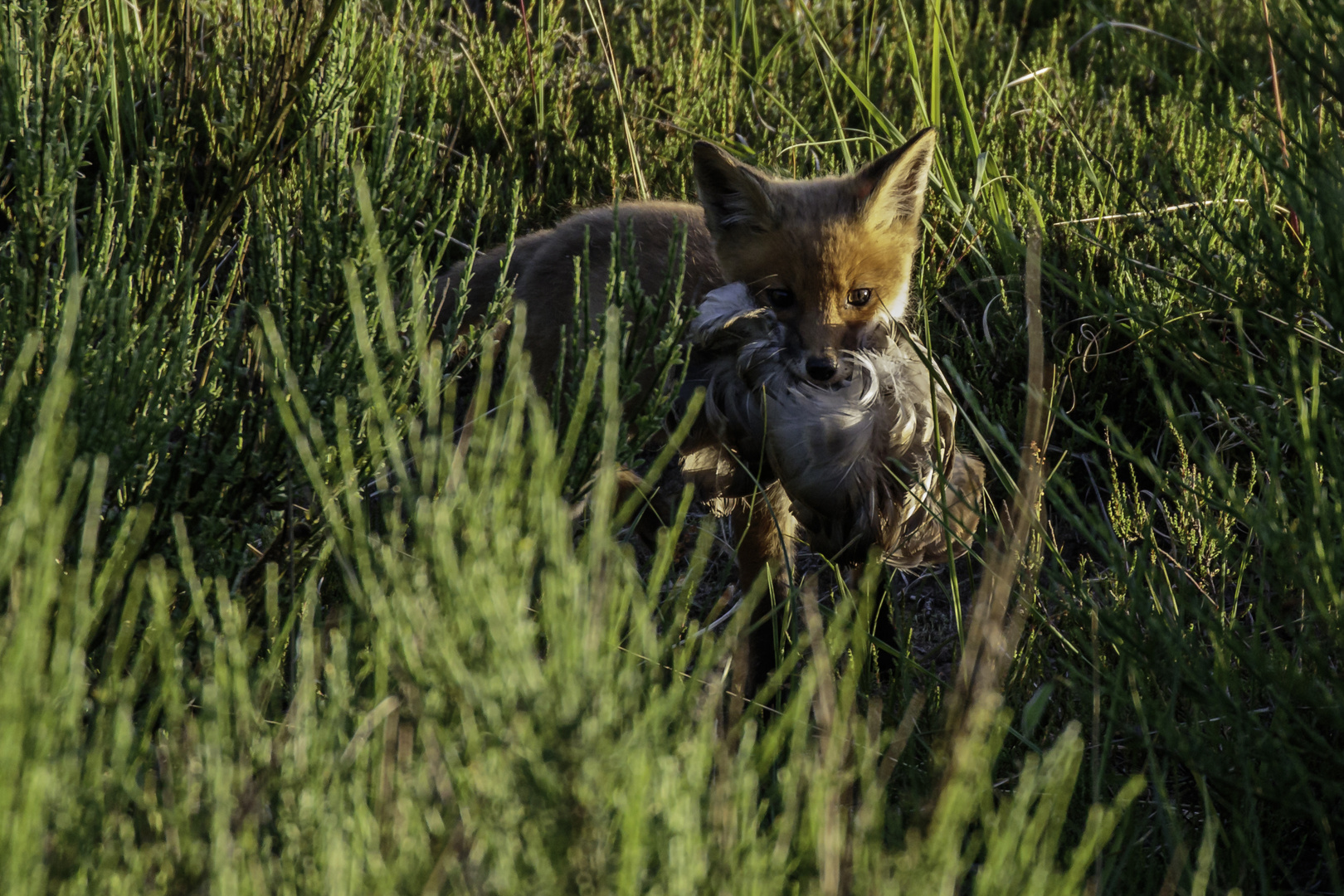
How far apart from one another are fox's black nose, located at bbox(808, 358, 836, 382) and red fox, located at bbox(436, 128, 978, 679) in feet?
0.45

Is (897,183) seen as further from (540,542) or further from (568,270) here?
(540,542)

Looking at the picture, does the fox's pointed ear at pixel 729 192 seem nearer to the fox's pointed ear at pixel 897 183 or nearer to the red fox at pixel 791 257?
the red fox at pixel 791 257

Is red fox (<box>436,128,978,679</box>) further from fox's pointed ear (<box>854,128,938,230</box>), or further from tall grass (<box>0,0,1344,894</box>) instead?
tall grass (<box>0,0,1344,894</box>)

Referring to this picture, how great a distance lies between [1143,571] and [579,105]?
3275 mm

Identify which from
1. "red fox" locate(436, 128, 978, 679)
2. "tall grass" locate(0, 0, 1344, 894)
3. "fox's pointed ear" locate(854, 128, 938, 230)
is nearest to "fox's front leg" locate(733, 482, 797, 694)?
"red fox" locate(436, 128, 978, 679)

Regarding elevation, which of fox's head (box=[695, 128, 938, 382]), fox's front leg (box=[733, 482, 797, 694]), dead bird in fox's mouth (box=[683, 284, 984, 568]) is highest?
fox's head (box=[695, 128, 938, 382])

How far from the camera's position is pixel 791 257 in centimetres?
310

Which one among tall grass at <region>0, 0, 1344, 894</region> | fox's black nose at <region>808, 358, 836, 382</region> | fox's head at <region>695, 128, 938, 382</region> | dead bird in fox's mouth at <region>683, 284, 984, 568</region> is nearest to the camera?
tall grass at <region>0, 0, 1344, 894</region>

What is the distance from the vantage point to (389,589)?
149 centimetres

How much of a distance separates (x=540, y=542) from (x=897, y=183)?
203cm

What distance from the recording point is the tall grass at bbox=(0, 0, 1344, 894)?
44.9 inches

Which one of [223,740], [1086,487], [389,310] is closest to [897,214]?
[1086,487]

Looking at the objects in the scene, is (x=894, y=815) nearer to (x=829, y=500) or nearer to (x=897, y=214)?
(x=829, y=500)

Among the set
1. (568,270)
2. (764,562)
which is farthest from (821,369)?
(568,270)
